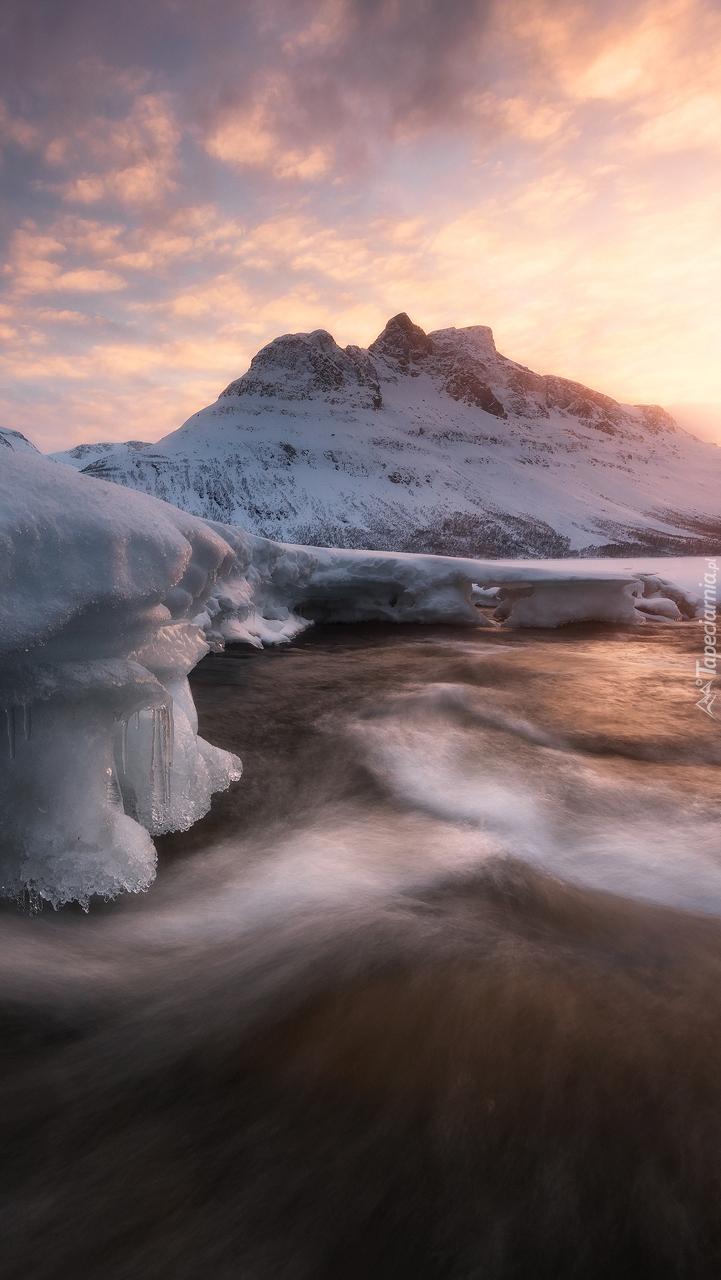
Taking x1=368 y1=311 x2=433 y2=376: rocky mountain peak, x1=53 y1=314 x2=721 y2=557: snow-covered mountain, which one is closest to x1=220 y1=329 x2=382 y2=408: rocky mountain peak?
x1=53 y1=314 x2=721 y2=557: snow-covered mountain

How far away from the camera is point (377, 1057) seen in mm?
1937

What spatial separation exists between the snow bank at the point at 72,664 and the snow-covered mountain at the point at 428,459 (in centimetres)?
7643

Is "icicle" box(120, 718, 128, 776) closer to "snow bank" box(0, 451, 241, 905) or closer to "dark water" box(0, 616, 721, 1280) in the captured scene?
"snow bank" box(0, 451, 241, 905)

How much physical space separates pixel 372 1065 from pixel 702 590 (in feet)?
70.4

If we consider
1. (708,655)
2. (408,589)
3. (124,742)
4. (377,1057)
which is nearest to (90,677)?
(124,742)

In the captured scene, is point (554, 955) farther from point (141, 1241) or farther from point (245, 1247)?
point (141, 1241)

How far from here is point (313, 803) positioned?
4.48 m

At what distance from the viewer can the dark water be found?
1.46 meters

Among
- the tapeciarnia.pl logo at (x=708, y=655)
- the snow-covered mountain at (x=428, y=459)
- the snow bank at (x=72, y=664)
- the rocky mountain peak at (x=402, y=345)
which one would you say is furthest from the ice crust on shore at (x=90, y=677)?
the rocky mountain peak at (x=402, y=345)

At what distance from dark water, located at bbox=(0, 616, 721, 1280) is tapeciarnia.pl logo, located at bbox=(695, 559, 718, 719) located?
4.38 metres

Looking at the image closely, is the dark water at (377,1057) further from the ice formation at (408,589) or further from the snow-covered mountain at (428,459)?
the snow-covered mountain at (428,459)

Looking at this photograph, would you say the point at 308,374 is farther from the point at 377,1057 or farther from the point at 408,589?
the point at 377,1057

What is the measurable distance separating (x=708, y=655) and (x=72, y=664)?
1226 cm

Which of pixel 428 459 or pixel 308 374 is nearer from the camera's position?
pixel 428 459
